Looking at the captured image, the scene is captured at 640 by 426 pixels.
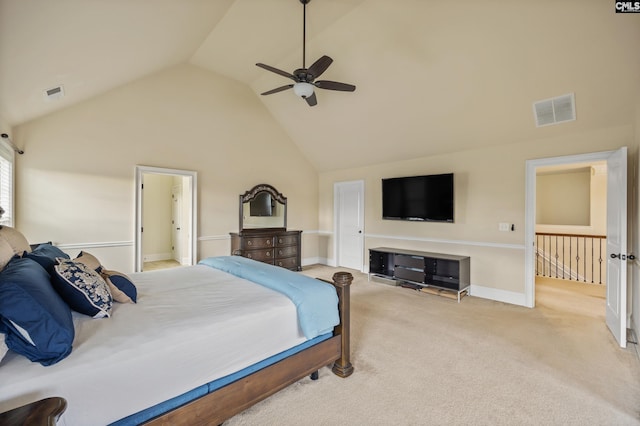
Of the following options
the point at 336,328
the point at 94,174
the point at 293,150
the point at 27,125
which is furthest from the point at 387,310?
the point at 27,125

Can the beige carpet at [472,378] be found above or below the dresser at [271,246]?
below

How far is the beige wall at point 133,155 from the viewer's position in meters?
3.84

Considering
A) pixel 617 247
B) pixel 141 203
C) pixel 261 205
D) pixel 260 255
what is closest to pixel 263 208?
pixel 261 205

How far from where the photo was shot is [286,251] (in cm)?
608

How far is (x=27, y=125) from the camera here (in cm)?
371

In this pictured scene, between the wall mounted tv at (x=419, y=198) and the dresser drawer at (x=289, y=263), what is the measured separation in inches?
83.4

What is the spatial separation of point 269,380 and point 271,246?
4.02 m

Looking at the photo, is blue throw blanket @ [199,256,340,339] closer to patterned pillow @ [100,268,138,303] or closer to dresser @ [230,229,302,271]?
patterned pillow @ [100,268,138,303]

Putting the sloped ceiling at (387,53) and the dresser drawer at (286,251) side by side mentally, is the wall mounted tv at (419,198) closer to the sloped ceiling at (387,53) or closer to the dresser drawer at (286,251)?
the sloped ceiling at (387,53)

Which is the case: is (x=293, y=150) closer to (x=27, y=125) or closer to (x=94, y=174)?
(x=94, y=174)

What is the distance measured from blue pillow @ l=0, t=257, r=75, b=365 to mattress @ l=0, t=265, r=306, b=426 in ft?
0.21

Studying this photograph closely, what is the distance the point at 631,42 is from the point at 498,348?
3168 mm

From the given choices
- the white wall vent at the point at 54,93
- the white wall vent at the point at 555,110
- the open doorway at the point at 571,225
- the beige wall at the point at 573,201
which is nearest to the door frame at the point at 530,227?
the white wall vent at the point at 555,110

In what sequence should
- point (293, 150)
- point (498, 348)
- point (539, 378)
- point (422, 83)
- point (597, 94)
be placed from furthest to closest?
point (293, 150)
point (422, 83)
point (597, 94)
point (498, 348)
point (539, 378)
